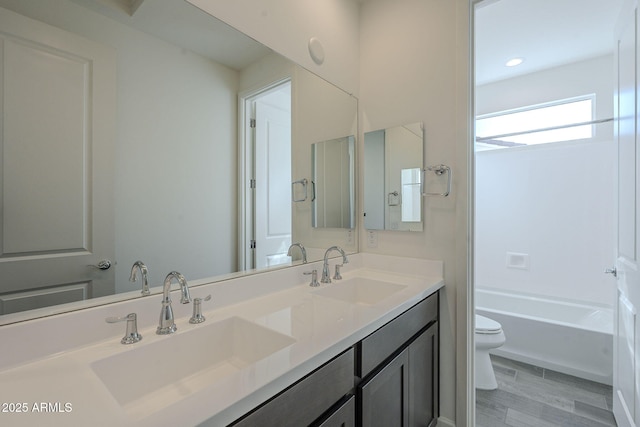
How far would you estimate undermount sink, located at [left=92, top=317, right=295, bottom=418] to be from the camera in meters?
A: 0.73

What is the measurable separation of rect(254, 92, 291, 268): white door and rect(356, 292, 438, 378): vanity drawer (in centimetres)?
60

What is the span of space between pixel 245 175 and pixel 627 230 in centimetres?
188

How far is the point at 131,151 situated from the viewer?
981 millimetres

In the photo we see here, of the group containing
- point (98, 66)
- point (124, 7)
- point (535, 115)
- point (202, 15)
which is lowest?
point (98, 66)


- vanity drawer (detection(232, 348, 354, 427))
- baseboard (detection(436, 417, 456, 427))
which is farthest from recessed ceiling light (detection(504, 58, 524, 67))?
vanity drawer (detection(232, 348, 354, 427))

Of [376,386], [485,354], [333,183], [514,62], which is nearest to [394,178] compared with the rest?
[333,183]

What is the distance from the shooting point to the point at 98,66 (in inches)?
35.3

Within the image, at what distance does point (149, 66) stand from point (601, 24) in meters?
3.01

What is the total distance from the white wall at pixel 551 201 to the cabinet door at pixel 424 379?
79.9 inches

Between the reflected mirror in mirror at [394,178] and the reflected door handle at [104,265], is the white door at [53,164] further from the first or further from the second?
the reflected mirror in mirror at [394,178]

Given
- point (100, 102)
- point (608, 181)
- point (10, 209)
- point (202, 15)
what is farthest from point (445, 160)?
point (608, 181)

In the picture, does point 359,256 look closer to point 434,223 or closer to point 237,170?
point 434,223

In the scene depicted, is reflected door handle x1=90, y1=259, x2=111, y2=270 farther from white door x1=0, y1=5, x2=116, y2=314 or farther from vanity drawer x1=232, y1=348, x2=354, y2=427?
vanity drawer x1=232, y1=348, x2=354, y2=427

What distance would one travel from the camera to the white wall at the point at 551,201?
2605 mm
